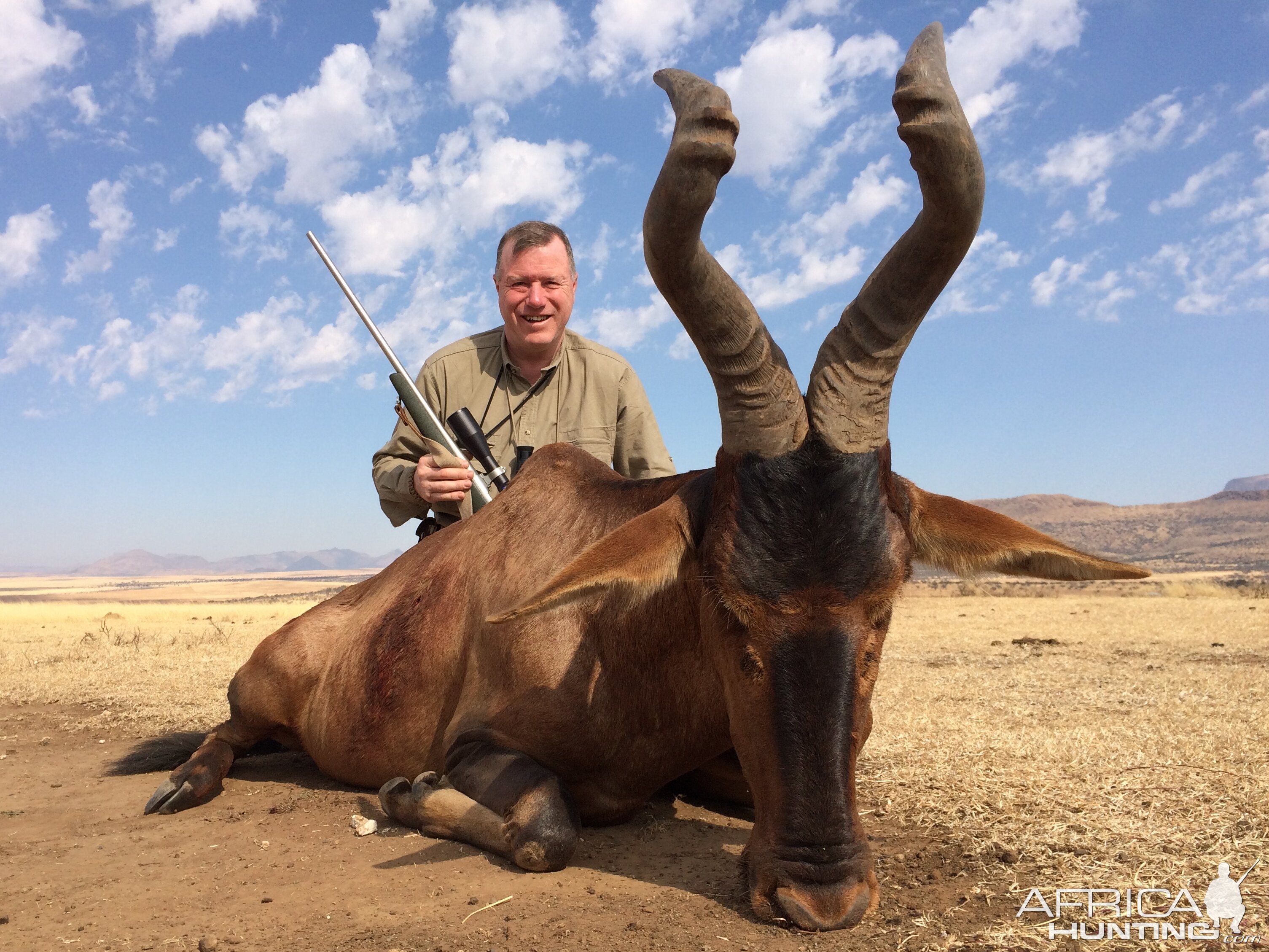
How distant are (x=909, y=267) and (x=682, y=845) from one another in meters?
2.67

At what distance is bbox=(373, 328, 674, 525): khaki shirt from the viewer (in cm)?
738

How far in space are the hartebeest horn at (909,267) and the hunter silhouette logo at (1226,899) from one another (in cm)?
190

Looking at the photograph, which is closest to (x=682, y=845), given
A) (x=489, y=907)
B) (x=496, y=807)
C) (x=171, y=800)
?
(x=496, y=807)

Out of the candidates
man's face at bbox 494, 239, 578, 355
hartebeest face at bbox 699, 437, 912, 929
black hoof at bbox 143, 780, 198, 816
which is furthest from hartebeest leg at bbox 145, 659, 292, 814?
hartebeest face at bbox 699, 437, 912, 929

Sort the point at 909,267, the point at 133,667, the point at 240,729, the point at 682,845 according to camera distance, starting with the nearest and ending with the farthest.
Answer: the point at 909,267
the point at 682,845
the point at 240,729
the point at 133,667

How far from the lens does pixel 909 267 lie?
3668 millimetres

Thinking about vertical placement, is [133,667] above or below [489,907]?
below

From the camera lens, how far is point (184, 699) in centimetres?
875

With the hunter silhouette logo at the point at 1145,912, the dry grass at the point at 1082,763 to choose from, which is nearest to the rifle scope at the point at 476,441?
the dry grass at the point at 1082,763

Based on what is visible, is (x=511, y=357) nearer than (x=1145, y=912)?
No

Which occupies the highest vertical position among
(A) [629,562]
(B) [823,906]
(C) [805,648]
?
(A) [629,562]

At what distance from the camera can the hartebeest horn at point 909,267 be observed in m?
3.46

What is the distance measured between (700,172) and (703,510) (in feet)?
4.17

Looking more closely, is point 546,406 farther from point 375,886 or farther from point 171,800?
point 375,886
